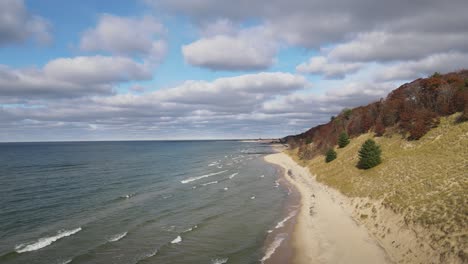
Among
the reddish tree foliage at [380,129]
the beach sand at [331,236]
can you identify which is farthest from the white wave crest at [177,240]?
the reddish tree foliage at [380,129]

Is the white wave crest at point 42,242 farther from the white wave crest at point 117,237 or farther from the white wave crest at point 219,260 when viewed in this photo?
the white wave crest at point 219,260

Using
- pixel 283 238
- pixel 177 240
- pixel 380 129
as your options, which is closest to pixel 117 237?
pixel 177 240

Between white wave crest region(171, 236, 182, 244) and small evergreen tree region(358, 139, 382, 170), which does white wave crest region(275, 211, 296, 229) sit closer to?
white wave crest region(171, 236, 182, 244)

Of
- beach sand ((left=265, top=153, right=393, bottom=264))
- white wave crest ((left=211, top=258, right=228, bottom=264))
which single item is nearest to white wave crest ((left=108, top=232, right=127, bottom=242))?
white wave crest ((left=211, top=258, right=228, bottom=264))

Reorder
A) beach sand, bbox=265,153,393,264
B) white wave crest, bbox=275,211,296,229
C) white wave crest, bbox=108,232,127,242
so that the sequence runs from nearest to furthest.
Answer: beach sand, bbox=265,153,393,264 < white wave crest, bbox=108,232,127,242 < white wave crest, bbox=275,211,296,229

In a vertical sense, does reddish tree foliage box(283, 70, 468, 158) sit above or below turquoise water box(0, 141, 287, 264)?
above

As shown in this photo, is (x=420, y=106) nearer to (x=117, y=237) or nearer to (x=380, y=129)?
(x=380, y=129)
